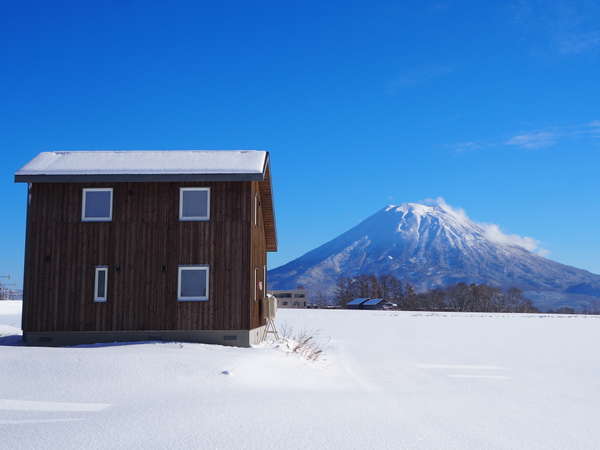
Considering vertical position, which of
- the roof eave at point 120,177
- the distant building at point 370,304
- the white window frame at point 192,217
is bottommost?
the distant building at point 370,304

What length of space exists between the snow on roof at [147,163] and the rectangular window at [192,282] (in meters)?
3.27

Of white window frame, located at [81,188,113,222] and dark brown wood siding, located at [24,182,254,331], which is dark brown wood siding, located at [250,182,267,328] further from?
white window frame, located at [81,188,113,222]

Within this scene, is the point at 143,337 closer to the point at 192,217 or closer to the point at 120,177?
the point at 192,217

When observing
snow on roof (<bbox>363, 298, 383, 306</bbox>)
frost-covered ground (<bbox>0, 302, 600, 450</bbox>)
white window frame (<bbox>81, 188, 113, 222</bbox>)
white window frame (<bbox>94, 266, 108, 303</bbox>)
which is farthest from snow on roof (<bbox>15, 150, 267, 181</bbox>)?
snow on roof (<bbox>363, 298, 383, 306</bbox>)

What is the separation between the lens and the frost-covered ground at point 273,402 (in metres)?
9.66

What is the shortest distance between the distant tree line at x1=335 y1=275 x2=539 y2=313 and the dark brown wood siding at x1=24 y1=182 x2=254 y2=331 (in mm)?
106552

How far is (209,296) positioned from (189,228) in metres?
2.42

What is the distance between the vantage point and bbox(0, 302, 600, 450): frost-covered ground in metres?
9.66

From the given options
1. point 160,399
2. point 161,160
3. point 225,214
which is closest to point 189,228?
point 225,214

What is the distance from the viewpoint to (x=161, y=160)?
22.2 m

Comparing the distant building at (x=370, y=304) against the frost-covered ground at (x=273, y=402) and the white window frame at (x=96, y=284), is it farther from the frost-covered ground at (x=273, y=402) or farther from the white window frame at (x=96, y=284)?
the white window frame at (x=96, y=284)

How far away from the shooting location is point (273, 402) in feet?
40.4

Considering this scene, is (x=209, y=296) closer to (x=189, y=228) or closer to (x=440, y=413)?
(x=189, y=228)

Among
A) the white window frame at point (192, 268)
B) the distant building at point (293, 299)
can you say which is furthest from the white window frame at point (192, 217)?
the distant building at point (293, 299)
